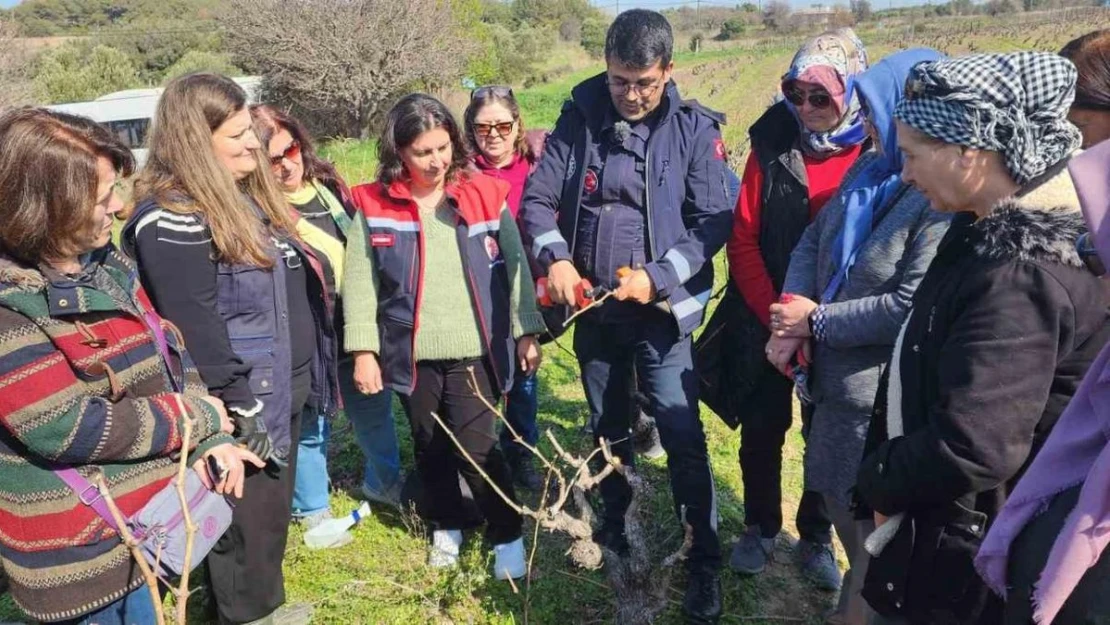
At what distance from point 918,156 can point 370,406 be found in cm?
274

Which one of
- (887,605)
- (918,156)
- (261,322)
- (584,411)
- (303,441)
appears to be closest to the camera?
(918,156)

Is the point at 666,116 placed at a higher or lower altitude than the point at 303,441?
higher

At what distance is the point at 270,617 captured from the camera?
2.66 m

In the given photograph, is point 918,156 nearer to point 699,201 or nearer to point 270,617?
point 699,201

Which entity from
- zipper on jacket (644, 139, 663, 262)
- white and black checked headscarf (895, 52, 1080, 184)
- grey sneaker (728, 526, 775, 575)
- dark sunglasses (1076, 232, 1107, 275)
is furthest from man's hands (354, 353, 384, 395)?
dark sunglasses (1076, 232, 1107, 275)

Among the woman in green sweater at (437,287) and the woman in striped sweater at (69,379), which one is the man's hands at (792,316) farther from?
the woman in striped sweater at (69,379)

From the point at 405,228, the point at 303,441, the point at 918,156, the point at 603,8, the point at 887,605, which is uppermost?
the point at 603,8

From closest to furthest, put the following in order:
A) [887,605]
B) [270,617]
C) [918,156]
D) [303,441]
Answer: [918,156] < [887,605] < [270,617] < [303,441]

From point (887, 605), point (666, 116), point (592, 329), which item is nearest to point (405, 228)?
point (592, 329)

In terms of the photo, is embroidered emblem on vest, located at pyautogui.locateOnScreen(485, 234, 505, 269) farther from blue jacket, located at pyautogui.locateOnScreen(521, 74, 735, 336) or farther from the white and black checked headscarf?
the white and black checked headscarf

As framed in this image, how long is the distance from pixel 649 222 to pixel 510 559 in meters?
1.54

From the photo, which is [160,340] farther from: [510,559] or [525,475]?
[525,475]

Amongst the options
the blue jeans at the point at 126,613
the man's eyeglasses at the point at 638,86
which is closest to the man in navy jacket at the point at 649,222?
the man's eyeglasses at the point at 638,86

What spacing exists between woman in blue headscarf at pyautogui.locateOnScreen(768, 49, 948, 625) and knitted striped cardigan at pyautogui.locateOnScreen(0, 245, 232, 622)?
188 centimetres
